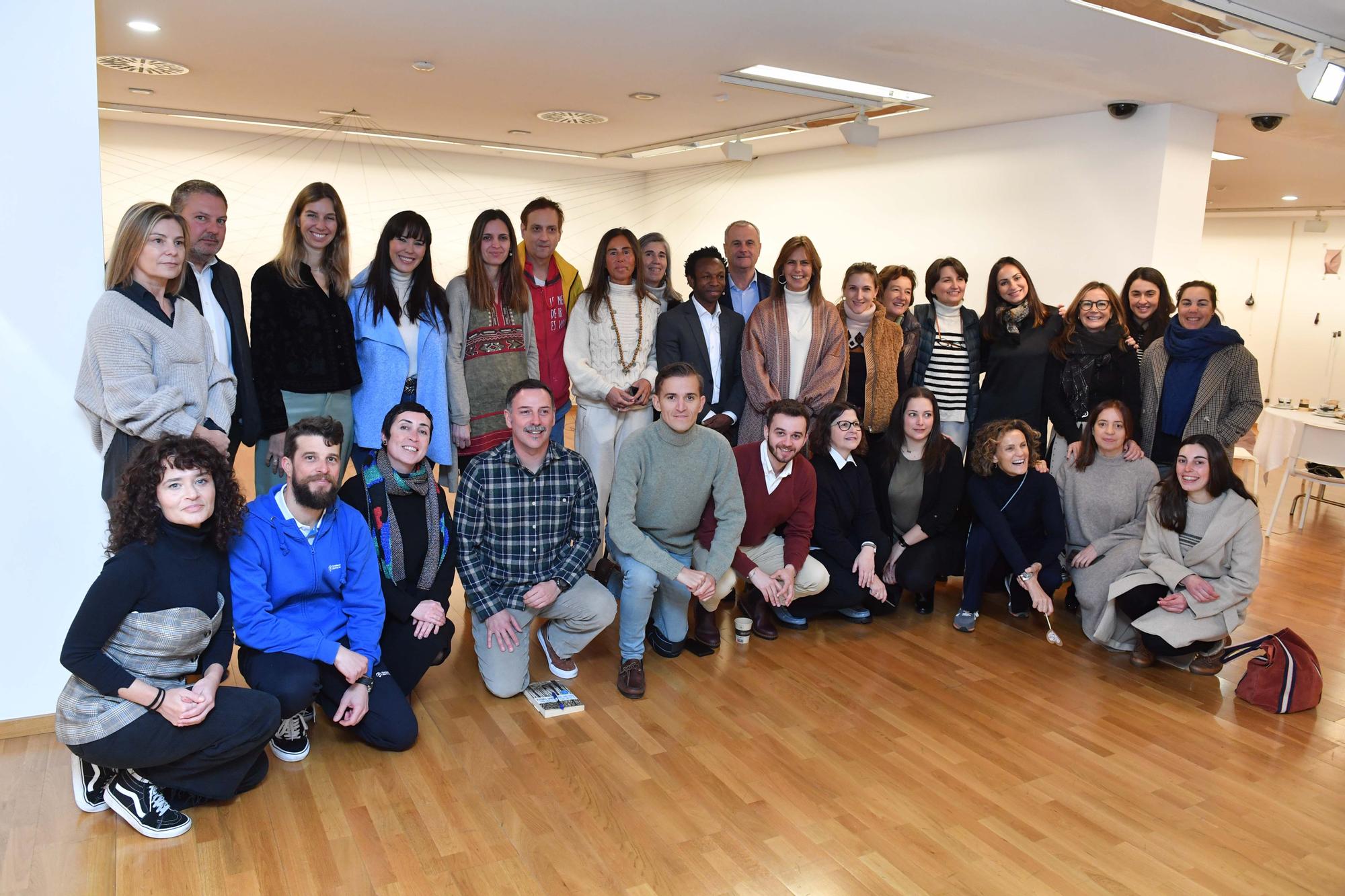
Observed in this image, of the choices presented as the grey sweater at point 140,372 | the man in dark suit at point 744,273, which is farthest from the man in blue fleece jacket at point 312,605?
the man in dark suit at point 744,273

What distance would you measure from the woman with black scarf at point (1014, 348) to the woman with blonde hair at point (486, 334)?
89.3 inches

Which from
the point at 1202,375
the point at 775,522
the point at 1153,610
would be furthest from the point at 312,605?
the point at 1202,375

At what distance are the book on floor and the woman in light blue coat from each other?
1021 mm

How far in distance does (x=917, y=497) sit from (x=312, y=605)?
2.62 meters

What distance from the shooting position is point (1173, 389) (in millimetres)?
4328

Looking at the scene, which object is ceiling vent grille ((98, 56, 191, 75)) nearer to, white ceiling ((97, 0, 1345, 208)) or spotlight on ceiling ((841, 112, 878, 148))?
white ceiling ((97, 0, 1345, 208))

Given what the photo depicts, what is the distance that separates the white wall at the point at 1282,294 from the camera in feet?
36.1

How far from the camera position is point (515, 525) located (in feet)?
10.8

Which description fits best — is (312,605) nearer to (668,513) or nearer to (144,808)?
(144,808)

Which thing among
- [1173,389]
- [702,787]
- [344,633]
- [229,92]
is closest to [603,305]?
[344,633]

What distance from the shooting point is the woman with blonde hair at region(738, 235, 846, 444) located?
165 inches

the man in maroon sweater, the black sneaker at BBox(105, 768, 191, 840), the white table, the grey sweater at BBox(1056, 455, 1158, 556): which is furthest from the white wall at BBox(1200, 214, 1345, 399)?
the black sneaker at BBox(105, 768, 191, 840)

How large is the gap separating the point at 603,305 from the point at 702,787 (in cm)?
215

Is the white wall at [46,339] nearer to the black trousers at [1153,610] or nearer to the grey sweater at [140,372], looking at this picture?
the grey sweater at [140,372]
